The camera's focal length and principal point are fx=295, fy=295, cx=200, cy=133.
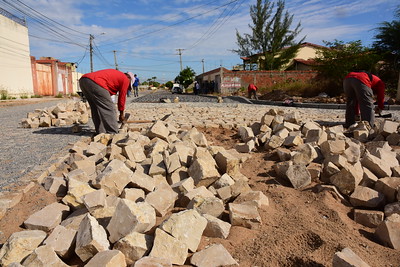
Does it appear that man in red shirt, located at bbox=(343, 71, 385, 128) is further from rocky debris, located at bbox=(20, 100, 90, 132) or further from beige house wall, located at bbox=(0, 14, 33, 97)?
beige house wall, located at bbox=(0, 14, 33, 97)

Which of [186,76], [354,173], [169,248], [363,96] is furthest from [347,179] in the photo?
[186,76]

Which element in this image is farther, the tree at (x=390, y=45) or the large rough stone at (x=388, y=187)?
the tree at (x=390, y=45)

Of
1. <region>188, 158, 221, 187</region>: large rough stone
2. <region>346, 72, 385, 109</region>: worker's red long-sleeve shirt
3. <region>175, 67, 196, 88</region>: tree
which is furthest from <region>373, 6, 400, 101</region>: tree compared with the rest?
<region>175, 67, 196, 88</region>: tree

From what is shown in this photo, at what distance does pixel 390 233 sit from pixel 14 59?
26103mm

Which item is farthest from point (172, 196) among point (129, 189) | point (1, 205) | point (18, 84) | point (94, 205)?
point (18, 84)

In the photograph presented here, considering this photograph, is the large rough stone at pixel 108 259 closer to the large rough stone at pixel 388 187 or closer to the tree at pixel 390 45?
the large rough stone at pixel 388 187

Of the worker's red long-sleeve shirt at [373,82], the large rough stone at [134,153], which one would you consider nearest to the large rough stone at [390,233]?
the large rough stone at [134,153]

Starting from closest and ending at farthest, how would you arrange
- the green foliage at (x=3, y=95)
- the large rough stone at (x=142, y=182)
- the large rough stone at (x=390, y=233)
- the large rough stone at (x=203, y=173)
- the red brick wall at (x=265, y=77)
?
1. the large rough stone at (x=390, y=233)
2. the large rough stone at (x=142, y=182)
3. the large rough stone at (x=203, y=173)
4. the green foliage at (x=3, y=95)
5. the red brick wall at (x=265, y=77)

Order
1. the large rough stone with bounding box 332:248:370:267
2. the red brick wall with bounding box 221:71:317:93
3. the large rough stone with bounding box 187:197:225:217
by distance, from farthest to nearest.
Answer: the red brick wall with bounding box 221:71:317:93 < the large rough stone with bounding box 187:197:225:217 < the large rough stone with bounding box 332:248:370:267

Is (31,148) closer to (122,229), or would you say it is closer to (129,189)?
(129,189)

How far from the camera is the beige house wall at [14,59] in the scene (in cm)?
2092

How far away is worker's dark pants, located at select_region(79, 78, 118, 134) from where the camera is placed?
4.67 metres

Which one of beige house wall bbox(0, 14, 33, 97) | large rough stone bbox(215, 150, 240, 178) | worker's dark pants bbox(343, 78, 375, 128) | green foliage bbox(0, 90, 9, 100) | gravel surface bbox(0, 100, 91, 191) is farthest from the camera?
beige house wall bbox(0, 14, 33, 97)

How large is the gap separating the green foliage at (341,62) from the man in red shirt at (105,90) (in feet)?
41.1
